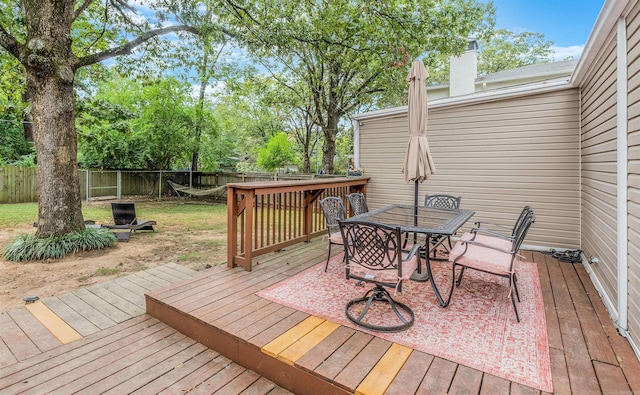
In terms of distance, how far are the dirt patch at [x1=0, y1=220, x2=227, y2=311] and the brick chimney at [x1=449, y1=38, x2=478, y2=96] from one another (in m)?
8.63

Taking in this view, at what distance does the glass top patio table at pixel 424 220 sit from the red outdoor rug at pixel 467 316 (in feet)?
0.72

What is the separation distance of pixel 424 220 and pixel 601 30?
2138 mm

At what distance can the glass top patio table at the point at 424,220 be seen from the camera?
272 cm

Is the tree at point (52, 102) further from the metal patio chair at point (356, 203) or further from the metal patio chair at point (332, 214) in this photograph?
the metal patio chair at point (356, 203)

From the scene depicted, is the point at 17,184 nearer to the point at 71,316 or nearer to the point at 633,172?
the point at 71,316

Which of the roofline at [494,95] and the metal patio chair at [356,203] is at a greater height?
the roofline at [494,95]

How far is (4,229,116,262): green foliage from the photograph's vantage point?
4.64 m

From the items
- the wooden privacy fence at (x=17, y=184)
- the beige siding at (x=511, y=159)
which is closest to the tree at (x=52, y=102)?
the beige siding at (x=511, y=159)

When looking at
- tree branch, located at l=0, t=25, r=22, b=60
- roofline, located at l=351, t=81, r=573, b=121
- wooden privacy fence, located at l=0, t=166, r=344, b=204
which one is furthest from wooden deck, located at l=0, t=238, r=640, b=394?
wooden privacy fence, located at l=0, t=166, r=344, b=204

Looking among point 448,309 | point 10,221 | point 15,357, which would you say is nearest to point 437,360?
point 448,309

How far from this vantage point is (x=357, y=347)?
204cm

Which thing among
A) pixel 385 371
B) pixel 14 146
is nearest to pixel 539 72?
pixel 385 371

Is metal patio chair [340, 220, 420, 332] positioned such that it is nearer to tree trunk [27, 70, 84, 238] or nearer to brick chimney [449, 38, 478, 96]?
tree trunk [27, 70, 84, 238]

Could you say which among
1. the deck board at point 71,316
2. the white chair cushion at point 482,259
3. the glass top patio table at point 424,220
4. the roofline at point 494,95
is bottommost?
the deck board at point 71,316
